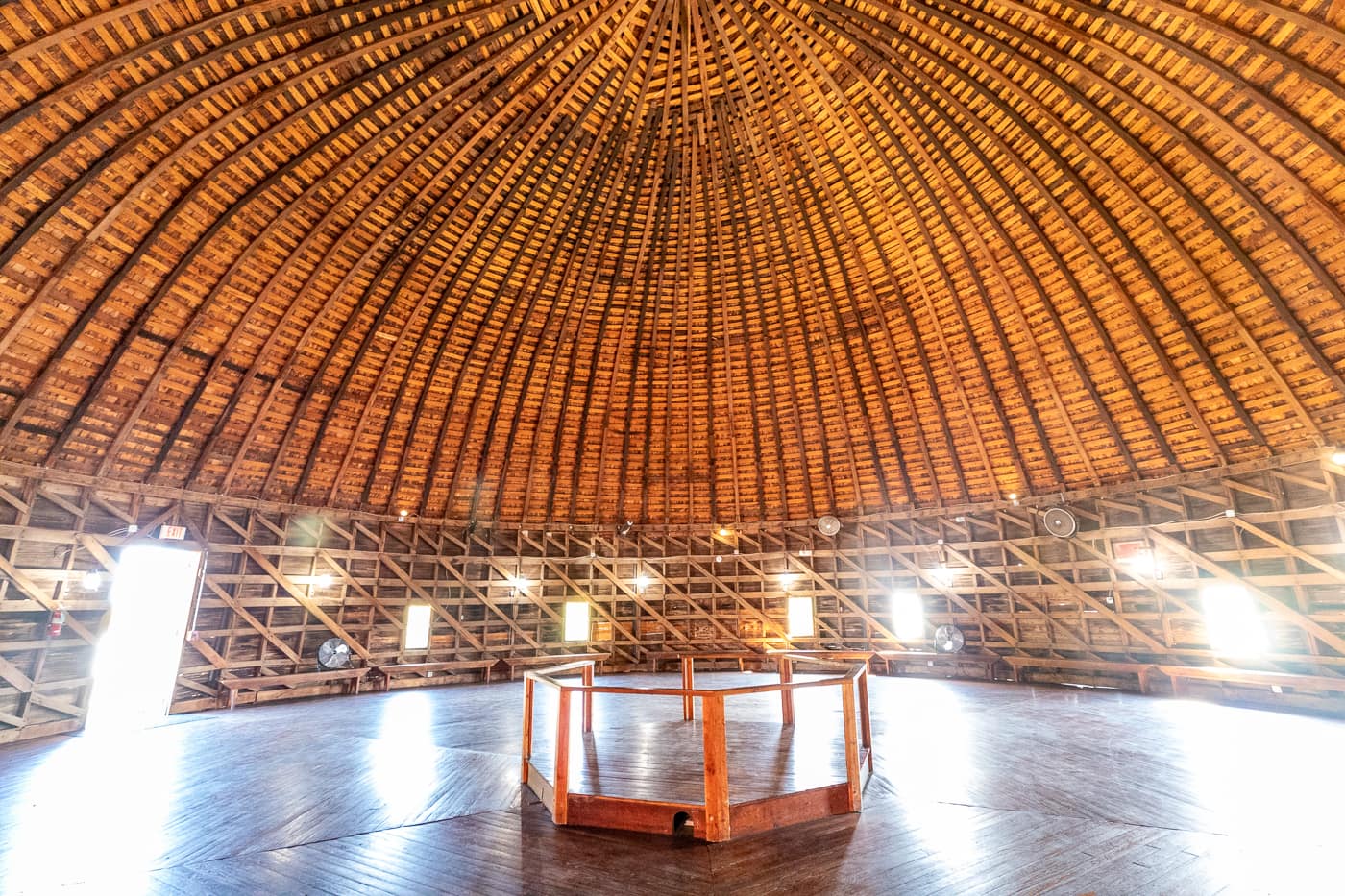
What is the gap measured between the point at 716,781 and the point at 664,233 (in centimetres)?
1196

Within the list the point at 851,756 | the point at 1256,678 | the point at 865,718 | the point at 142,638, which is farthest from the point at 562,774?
the point at 1256,678

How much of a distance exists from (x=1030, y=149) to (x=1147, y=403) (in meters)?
6.45

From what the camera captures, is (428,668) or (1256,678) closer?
(1256,678)

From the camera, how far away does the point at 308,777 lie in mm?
7535

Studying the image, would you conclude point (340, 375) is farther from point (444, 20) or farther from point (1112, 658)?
point (1112, 658)

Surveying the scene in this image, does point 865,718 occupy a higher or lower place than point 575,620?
lower

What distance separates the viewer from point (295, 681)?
14.8 meters

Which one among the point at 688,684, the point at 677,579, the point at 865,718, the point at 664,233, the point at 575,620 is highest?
the point at 664,233

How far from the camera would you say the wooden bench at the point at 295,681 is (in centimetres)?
1376

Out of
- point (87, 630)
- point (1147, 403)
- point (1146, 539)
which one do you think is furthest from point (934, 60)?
point (87, 630)

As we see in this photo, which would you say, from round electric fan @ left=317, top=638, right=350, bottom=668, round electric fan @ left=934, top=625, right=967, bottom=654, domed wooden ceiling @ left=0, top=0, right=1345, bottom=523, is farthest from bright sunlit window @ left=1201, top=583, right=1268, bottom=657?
round electric fan @ left=317, top=638, right=350, bottom=668

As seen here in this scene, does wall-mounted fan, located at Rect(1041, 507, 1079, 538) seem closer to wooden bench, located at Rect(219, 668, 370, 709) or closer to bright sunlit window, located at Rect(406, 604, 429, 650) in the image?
bright sunlit window, located at Rect(406, 604, 429, 650)

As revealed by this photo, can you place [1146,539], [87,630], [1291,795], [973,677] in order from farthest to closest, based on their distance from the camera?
[973,677], [1146,539], [87,630], [1291,795]

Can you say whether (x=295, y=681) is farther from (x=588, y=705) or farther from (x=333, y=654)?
(x=588, y=705)
